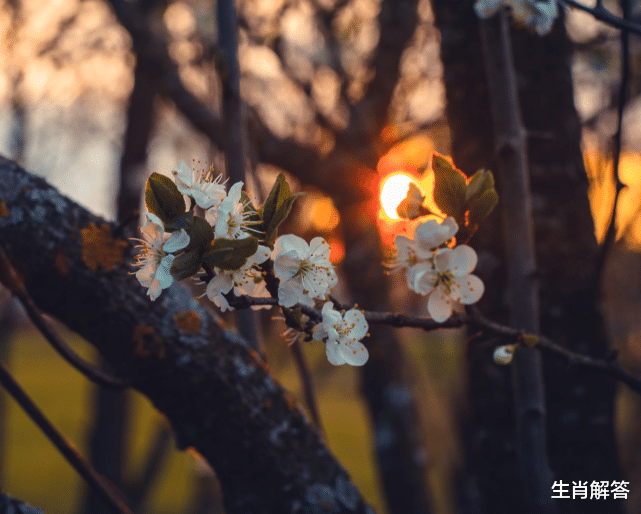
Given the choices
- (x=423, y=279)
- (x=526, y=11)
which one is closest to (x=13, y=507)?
(x=423, y=279)

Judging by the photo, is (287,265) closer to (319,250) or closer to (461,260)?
(319,250)

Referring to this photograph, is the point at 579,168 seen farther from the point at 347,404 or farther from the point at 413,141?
the point at 347,404

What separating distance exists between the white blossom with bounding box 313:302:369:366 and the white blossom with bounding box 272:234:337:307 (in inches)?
1.4

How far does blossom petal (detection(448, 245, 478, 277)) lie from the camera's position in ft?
2.24

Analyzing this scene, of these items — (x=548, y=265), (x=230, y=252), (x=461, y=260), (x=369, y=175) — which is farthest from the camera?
(x=369, y=175)

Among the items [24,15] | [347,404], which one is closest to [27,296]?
[24,15]

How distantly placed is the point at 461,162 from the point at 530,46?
407 mm

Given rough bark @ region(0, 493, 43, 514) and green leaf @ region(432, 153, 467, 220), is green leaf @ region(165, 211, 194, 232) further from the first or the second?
rough bark @ region(0, 493, 43, 514)

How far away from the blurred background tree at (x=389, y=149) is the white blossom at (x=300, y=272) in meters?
0.23

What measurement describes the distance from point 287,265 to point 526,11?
0.90 meters

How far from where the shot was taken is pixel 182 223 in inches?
24.0

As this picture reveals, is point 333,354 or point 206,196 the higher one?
point 206,196

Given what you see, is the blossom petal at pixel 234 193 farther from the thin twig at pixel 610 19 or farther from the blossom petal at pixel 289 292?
the thin twig at pixel 610 19

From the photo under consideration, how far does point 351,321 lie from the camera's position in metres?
0.67
